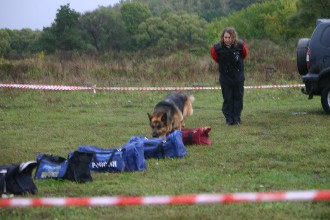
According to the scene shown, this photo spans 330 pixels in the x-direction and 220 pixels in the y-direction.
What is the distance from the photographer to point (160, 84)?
67.2 feet

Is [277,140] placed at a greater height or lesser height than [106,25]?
lesser

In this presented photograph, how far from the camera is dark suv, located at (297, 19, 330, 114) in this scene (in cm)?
1153

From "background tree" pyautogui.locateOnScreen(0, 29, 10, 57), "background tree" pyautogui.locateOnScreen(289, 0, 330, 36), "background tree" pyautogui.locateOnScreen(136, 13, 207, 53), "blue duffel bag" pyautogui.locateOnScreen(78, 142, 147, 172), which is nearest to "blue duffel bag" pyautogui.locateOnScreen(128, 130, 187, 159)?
"blue duffel bag" pyautogui.locateOnScreen(78, 142, 147, 172)

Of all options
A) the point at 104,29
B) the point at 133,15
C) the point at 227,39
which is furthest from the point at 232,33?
the point at 133,15

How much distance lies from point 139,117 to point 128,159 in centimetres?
660

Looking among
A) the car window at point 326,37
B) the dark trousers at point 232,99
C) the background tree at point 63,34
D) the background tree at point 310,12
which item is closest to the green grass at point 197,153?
the dark trousers at point 232,99

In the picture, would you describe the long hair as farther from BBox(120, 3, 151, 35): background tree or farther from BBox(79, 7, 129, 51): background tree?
BBox(120, 3, 151, 35): background tree

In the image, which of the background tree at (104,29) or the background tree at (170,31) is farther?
the background tree at (170,31)

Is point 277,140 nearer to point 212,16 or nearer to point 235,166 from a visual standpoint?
point 235,166

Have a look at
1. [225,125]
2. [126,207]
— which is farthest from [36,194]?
[225,125]

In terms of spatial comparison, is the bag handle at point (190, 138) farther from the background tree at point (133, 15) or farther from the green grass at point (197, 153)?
the background tree at point (133, 15)

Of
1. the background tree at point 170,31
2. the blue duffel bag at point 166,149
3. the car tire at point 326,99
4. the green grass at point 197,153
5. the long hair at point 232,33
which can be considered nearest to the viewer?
the green grass at point 197,153

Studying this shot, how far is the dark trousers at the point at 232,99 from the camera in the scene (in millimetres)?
10922

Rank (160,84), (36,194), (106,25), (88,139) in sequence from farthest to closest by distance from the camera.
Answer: (106,25), (160,84), (88,139), (36,194)
